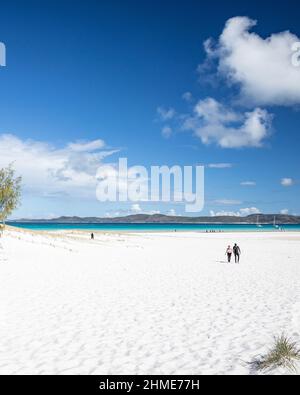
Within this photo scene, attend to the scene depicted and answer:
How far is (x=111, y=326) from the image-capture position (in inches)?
390

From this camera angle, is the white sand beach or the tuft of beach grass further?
the white sand beach

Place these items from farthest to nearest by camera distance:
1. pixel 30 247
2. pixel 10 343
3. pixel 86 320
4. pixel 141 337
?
1. pixel 30 247
2. pixel 86 320
3. pixel 141 337
4. pixel 10 343

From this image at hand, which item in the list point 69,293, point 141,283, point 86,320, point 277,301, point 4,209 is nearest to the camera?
point 86,320

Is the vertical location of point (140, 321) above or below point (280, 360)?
below

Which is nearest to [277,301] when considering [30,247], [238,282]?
[238,282]

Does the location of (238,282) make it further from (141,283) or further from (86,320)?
(86,320)

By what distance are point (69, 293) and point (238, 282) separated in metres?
9.21

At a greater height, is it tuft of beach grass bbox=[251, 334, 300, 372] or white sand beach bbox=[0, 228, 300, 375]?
tuft of beach grass bbox=[251, 334, 300, 372]

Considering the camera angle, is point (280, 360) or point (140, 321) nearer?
point (280, 360)

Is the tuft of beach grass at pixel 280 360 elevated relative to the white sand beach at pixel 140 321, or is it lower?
elevated

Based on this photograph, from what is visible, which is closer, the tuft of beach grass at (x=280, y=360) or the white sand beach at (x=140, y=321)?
the tuft of beach grass at (x=280, y=360)
